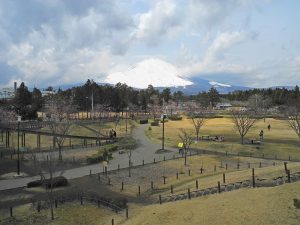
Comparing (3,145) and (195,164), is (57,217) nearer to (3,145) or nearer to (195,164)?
(195,164)

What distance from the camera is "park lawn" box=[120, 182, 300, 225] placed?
20.3 meters

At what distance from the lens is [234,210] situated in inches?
861

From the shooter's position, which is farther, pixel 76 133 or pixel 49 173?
pixel 76 133

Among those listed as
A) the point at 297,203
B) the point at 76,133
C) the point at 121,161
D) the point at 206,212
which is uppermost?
the point at 297,203

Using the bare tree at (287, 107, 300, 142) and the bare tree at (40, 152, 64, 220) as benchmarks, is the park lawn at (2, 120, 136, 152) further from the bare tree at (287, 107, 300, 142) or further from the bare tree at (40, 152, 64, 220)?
the bare tree at (287, 107, 300, 142)

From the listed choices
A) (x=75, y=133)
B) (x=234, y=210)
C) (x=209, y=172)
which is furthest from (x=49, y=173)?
(x=75, y=133)

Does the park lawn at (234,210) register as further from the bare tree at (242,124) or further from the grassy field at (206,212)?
the bare tree at (242,124)

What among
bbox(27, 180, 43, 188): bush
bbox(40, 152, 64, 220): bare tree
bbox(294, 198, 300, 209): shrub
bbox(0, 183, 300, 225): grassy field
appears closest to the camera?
→ bbox(0, 183, 300, 225): grassy field

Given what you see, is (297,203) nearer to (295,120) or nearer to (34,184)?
(34,184)

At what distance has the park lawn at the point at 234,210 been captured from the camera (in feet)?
66.6

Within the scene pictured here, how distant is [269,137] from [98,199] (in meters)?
52.0

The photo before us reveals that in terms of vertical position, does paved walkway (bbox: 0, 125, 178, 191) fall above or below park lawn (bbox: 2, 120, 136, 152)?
below

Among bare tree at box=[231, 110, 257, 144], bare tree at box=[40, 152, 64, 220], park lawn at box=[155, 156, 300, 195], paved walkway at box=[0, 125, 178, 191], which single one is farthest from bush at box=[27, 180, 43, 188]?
bare tree at box=[231, 110, 257, 144]

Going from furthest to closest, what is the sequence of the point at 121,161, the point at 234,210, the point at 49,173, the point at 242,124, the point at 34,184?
the point at 242,124 < the point at 121,161 < the point at 49,173 < the point at 34,184 < the point at 234,210
